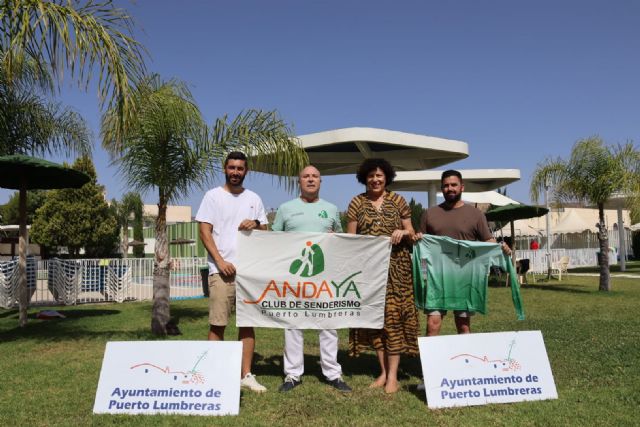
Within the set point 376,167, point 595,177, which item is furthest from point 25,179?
point 595,177

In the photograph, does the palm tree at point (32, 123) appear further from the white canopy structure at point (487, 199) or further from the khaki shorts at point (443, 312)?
the white canopy structure at point (487, 199)

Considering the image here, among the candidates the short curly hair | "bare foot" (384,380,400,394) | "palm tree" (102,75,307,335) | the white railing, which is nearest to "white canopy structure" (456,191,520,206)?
the white railing

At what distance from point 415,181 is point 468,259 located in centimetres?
1735

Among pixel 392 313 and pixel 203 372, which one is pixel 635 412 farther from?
pixel 203 372

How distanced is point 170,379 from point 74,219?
32411mm

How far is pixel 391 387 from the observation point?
175 inches

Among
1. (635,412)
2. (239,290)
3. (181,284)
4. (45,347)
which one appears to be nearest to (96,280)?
(181,284)

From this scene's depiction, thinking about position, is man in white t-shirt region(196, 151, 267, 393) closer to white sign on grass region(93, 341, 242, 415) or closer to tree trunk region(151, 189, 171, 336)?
white sign on grass region(93, 341, 242, 415)

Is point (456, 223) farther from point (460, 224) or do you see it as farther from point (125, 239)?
point (125, 239)

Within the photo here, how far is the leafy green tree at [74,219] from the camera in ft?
105

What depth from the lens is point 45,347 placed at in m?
6.89

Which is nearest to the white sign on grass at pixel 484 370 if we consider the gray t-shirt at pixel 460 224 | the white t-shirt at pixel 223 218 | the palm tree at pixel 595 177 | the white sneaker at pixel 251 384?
the gray t-shirt at pixel 460 224

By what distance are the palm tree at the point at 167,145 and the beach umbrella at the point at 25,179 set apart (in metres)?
1.03

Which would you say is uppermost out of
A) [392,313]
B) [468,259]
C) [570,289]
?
[468,259]
